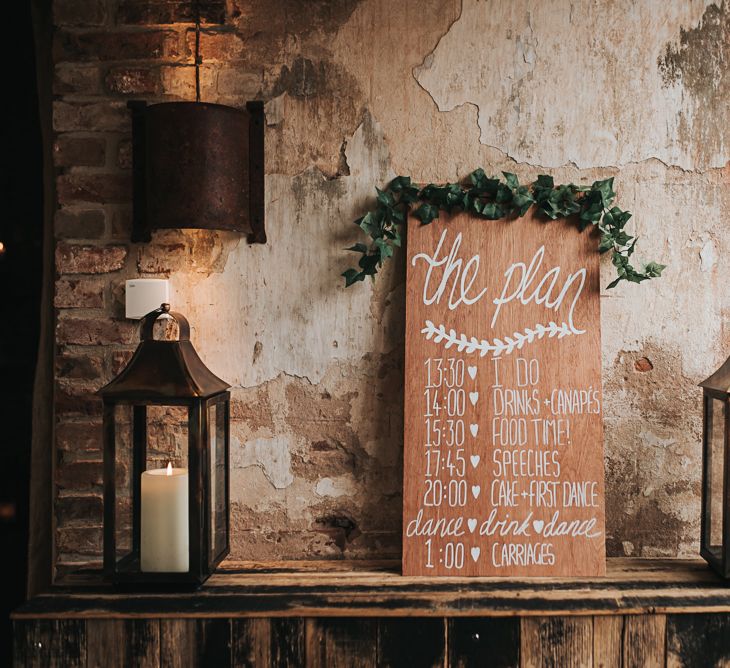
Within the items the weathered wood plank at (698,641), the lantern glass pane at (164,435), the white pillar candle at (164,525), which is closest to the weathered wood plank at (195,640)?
the white pillar candle at (164,525)

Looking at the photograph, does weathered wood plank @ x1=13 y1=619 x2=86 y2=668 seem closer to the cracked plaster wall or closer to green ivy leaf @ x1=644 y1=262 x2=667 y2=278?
the cracked plaster wall

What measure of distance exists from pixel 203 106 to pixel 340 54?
43 centimetres

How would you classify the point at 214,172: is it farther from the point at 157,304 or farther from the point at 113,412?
the point at 113,412

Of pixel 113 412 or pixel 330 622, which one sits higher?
pixel 113 412

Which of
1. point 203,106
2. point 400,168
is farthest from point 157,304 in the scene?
point 400,168

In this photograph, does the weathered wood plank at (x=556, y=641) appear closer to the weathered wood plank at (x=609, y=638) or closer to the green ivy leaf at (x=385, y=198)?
the weathered wood plank at (x=609, y=638)

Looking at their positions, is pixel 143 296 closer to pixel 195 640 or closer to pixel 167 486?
pixel 167 486

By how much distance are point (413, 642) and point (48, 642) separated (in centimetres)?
84

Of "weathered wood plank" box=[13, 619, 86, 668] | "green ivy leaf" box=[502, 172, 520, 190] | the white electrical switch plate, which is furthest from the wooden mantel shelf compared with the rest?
"green ivy leaf" box=[502, 172, 520, 190]

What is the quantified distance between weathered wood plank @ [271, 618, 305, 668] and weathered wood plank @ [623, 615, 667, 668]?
76cm

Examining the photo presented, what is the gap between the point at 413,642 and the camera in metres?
1.54

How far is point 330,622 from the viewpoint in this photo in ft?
5.08

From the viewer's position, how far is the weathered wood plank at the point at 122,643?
154 centimetres

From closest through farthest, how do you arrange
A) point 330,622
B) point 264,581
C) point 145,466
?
point 330,622 < point 264,581 < point 145,466
